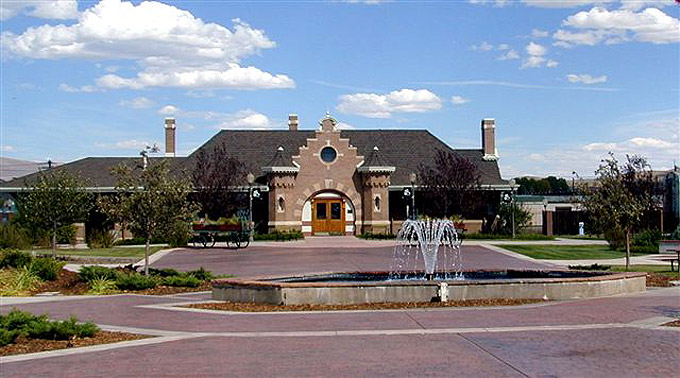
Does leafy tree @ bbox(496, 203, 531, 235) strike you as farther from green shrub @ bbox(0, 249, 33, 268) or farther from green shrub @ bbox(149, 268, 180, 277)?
green shrub @ bbox(0, 249, 33, 268)

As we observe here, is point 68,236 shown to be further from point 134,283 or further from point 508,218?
point 508,218

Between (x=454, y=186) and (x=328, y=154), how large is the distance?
843 cm

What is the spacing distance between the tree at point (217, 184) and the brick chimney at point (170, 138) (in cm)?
755

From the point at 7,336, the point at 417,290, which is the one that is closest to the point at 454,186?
the point at 417,290

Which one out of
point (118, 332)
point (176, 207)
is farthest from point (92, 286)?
point (118, 332)

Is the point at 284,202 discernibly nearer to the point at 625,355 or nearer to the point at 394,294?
the point at 394,294

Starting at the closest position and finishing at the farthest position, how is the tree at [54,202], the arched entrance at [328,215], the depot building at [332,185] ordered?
the tree at [54,202]
the depot building at [332,185]
the arched entrance at [328,215]

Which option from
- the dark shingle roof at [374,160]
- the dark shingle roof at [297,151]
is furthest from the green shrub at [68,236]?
the dark shingle roof at [374,160]

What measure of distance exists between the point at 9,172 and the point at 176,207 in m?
77.1

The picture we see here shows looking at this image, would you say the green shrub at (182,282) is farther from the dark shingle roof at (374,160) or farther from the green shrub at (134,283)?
the dark shingle roof at (374,160)

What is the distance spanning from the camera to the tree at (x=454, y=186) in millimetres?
49000

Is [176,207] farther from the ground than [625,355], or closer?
farther from the ground

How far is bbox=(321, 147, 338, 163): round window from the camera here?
169 ft

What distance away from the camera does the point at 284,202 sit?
1984 inches
